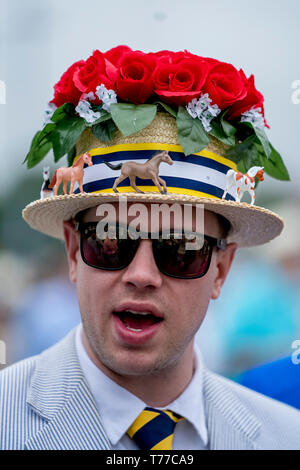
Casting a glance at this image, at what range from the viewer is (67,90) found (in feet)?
7.29

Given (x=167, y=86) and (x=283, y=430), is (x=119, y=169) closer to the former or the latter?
(x=167, y=86)

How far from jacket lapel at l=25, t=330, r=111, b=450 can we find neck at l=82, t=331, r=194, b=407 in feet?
0.42

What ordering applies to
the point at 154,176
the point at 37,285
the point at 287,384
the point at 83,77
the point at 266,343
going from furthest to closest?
the point at 37,285, the point at 266,343, the point at 287,384, the point at 83,77, the point at 154,176

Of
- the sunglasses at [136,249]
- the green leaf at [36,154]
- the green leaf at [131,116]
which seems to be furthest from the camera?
the green leaf at [36,154]

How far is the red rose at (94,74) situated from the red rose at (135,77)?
0.21ft

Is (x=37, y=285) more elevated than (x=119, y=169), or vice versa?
(x=119, y=169)

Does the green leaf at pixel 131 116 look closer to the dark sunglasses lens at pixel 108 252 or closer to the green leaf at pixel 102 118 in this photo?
the green leaf at pixel 102 118

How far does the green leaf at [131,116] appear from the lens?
6.49 feet

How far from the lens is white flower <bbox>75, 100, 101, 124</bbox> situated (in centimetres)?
212

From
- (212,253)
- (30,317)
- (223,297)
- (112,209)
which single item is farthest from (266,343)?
(112,209)

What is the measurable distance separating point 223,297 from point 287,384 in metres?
2.69

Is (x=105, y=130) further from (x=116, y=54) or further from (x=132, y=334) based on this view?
(x=132, y=334)

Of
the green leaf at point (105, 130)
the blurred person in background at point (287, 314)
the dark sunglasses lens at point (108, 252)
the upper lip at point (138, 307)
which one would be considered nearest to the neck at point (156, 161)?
the green leaf at point (105, 130)

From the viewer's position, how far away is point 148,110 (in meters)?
2.04
